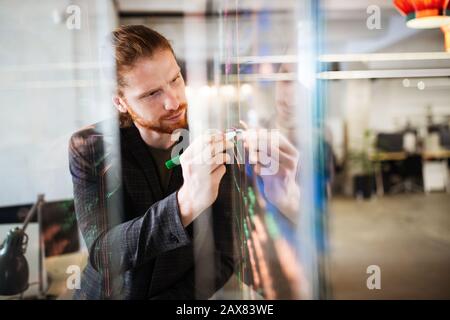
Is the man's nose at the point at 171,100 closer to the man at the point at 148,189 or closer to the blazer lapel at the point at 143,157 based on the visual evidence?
the man at the point at 148,189

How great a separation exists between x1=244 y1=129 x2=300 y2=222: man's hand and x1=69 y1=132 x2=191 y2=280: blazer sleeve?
0.49 meters

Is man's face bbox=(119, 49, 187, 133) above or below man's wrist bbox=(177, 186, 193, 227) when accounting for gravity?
above

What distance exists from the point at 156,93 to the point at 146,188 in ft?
1.57

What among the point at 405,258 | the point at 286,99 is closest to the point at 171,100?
the point at 286,99

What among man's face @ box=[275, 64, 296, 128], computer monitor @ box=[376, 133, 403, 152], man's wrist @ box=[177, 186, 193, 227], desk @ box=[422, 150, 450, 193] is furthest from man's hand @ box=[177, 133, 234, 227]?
computer monitor @ box=[376, 133, 403, 152]

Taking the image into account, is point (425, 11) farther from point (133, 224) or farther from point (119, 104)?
point (133, 224)

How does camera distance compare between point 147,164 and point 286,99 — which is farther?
point 286,99

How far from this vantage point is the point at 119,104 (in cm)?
200

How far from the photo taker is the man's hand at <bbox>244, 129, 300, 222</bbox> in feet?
7.00

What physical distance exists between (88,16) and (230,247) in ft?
4.56

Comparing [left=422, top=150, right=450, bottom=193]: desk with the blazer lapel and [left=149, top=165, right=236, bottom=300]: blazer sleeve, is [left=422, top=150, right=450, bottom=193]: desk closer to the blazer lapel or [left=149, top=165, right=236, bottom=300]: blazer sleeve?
[left=149, top=165, right=236, bottom=300]: blazer sleeve

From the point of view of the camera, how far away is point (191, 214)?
2.03 m

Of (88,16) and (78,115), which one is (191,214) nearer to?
(78,115)
